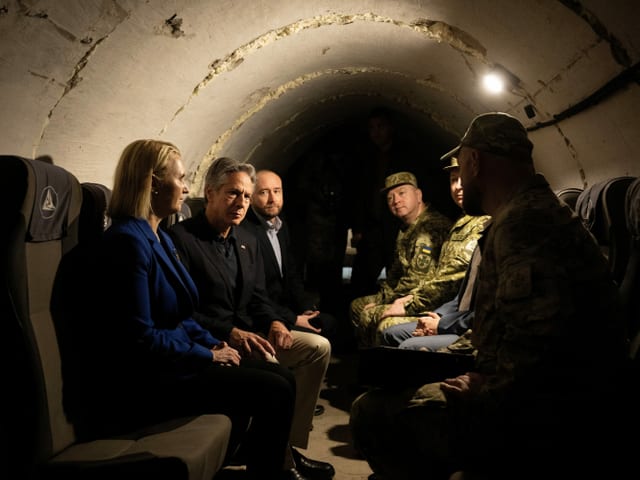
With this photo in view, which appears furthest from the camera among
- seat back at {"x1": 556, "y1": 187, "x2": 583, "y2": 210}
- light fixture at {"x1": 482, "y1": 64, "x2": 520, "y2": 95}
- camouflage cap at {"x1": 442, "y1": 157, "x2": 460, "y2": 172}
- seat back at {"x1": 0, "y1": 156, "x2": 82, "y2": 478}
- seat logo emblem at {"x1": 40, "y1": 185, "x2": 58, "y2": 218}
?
camouflage cap at {"x1": 442, "y1": 157, "x2": 460, "y2": 172}

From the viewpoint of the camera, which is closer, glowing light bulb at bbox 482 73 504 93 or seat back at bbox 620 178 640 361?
seat back at bbox 620 178 640 361

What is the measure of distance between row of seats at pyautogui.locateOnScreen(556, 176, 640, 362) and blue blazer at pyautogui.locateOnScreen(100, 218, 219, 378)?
1.77 meters

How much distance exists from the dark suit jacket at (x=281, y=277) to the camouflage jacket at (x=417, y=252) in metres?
0.83

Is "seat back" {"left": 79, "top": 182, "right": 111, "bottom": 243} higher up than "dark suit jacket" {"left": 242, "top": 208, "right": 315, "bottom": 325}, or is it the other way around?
"seat back" {"left": 79, "top": 182, "right": 111, "bottom": 243}

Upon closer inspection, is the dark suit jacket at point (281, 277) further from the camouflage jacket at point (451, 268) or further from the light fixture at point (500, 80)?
the light fixture at point (500, 80)

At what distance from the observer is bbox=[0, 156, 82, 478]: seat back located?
1.56m

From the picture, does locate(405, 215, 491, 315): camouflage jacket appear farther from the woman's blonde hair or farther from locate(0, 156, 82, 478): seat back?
locate(0, 156, 82, 478): seat back

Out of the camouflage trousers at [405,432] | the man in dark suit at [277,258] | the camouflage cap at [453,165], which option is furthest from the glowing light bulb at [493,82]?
the camouflage trousers at [405,432]

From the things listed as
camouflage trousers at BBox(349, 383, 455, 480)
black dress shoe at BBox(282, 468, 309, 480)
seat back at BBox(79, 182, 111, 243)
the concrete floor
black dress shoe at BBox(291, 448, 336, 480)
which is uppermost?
seat back at BBox(79, 182, 111, 243)

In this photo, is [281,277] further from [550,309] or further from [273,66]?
[550,309]

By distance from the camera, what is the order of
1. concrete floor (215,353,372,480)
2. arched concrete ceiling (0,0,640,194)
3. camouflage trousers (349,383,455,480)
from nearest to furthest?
camouflage trousers (349,383,455,480)
arched concrete ceiling (0,0,640,194)
concrete floor (215,353,372,480)

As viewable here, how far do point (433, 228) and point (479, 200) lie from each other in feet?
7.18

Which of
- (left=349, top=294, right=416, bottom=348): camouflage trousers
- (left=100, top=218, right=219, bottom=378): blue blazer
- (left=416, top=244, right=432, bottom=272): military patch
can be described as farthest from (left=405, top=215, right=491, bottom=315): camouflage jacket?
(left=100, top=218, right=219, bottom=378): blue blazer

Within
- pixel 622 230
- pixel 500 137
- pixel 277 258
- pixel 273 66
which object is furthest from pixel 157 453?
pixel 273 66
